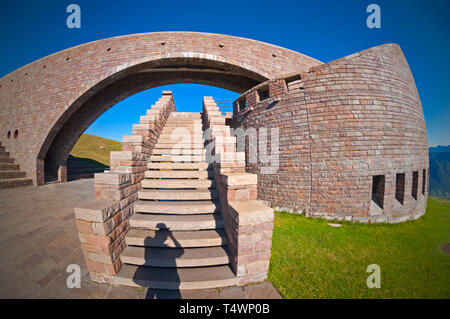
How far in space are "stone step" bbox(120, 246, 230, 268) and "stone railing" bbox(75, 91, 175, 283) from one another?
238 millimetres

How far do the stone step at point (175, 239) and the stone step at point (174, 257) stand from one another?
3.3 inches

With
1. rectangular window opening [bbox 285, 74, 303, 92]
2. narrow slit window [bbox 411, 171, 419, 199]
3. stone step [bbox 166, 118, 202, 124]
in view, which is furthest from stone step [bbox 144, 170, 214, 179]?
narrow slit window [bbox 411, 171, 419, 199]

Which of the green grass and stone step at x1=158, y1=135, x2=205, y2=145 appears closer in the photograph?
the green grass

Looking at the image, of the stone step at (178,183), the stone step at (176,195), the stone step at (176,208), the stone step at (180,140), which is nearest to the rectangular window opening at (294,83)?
the stone step at (180,140)

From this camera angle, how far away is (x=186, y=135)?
20.5 feet

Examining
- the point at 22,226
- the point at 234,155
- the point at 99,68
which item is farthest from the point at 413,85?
the point at 99,68

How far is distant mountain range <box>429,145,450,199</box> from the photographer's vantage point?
240ft

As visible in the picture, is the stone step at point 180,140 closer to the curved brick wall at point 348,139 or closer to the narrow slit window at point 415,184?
the curved brick wall at point 348,139

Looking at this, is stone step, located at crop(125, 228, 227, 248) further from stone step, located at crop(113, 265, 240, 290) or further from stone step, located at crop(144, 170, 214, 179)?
stone step, located at crop(144, 170, 214, 179)

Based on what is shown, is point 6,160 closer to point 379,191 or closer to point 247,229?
point 247,229

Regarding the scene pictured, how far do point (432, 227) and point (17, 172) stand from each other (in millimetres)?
21652

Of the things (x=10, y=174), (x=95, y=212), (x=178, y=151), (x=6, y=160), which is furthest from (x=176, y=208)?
(x=6, y=160)

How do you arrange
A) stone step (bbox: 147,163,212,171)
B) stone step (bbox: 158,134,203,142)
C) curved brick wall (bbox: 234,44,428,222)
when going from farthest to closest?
1. stone step (bbox: 158,134,203,142)
2. curved brick wall (bbox: 234,44,428,222)
3. stone step (bbox: 147,163,212,171)
